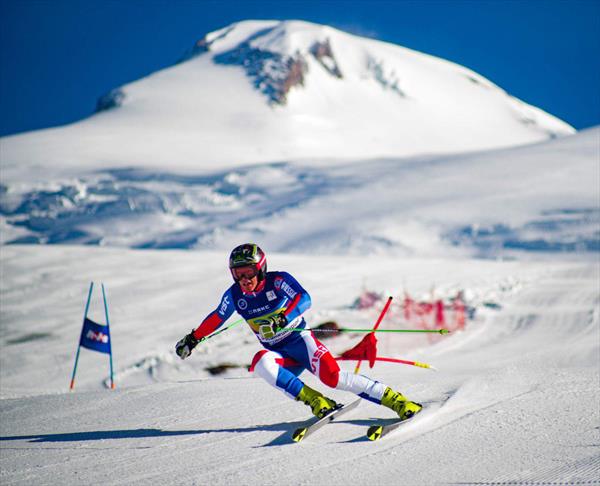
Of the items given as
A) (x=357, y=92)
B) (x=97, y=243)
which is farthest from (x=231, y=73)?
(x=97, y=243)

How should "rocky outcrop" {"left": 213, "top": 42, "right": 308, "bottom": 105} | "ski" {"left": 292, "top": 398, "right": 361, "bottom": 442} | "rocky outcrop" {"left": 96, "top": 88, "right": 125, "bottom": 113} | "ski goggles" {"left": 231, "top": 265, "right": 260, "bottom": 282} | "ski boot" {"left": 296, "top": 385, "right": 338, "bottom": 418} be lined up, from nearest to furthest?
"ski" {"left": 292, "top": 398, "right": 361, "bottom": 442}, "ski boot" {"left": 296, "top": 385, "right": 338, "bottom": 418}, "ski goggles" {"left": 231, "top": 265, "right": 260, "bottom": 282}, "rocky outcrop" {"left": 96, "top": 88, "right": 125, "bottom": 113}, "rocky outcrop" {"left": 213, "top": 42, "right": 308, "bottom": 105}

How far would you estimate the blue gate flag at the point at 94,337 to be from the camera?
9.23 m

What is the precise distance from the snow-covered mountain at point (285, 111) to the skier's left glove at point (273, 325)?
5316 cm

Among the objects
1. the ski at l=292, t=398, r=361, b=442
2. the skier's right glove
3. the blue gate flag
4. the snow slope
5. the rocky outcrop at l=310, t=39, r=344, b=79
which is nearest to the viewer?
the snow slope

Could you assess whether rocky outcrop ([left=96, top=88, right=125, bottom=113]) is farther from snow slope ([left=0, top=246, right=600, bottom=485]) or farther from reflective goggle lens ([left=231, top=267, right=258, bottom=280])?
reflective goggle lens ([left=231, top=267, right=258, bottom=280])

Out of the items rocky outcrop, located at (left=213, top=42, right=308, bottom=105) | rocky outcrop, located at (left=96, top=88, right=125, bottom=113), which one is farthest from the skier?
rocky outcrop, located at (left=96, top=88, right=125, bottom=113)

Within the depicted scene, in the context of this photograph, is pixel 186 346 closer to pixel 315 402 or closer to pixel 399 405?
pixel 315 402

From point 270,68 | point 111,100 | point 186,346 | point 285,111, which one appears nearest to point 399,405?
point 186,346

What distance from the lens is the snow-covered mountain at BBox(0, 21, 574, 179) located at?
223 feet

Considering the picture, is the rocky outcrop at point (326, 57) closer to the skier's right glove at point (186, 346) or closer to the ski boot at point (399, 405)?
the skier's right glove at point (186, 346)

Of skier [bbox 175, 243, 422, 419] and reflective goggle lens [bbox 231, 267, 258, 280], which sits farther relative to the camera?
reflective goggle lens [bbox 231, 267, 258, 280]

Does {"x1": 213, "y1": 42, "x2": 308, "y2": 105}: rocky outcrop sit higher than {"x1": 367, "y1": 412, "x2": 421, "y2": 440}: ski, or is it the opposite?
{"x1": 213, "y1": 42, "x2": 308, "y2": 105}: rocky outcrop

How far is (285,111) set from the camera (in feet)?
313

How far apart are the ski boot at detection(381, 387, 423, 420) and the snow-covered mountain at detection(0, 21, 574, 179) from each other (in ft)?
176
